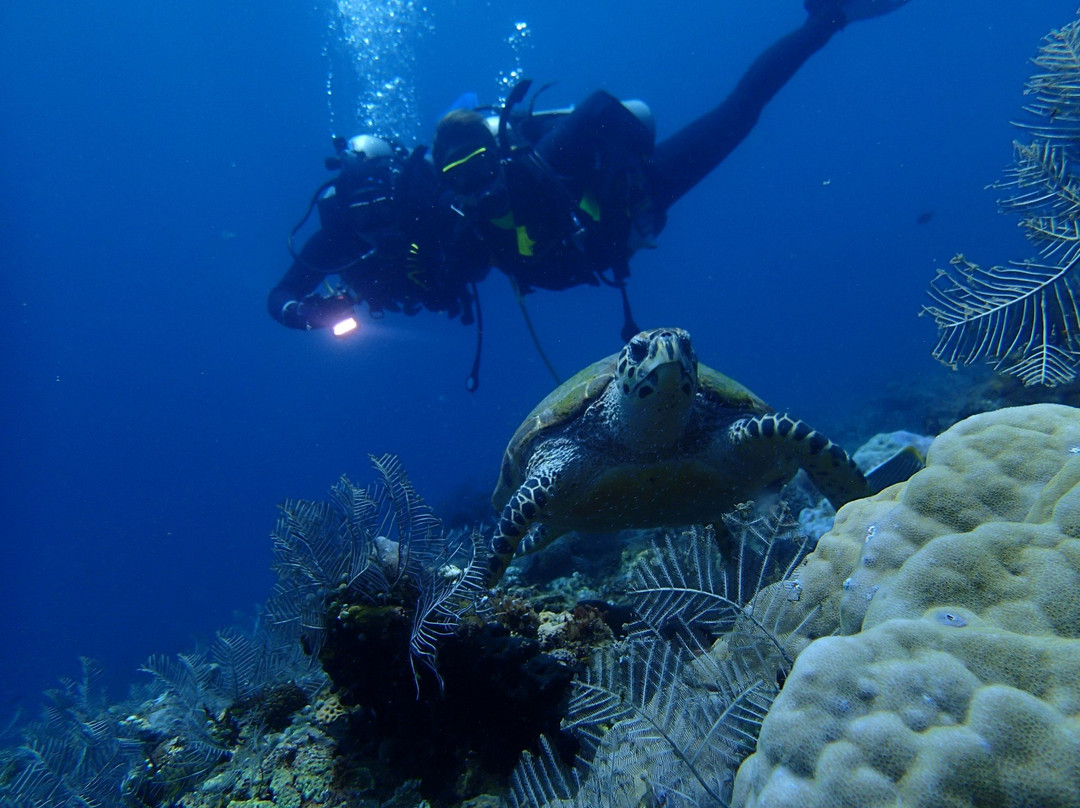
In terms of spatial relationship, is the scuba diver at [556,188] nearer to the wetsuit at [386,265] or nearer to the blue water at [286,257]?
the wetsuit at [386,265]

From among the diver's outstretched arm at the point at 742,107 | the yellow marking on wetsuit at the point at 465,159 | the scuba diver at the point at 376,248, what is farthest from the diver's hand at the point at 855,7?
the scuba diver at the point at 376,248

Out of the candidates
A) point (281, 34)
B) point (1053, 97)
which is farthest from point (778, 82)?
point (281, 34)

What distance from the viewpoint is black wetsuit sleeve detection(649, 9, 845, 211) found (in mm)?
9164

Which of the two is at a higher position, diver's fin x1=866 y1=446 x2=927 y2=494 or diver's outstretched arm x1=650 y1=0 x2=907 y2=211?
diver's outstretched arm x1=650 y1=0 x2=907 y2=211

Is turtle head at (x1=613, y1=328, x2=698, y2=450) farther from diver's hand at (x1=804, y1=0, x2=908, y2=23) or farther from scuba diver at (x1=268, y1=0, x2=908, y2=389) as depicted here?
diver's hand at (x1=804, y1=0, x2=908, y2=23)

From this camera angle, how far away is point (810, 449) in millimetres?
3484

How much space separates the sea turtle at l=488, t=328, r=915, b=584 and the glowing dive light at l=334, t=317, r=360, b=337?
440 centimetres

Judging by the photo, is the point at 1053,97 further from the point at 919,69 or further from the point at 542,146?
the point at 919,69

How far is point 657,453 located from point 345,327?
223 inches

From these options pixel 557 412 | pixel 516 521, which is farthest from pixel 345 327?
pixel 516 521

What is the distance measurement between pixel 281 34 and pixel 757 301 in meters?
111

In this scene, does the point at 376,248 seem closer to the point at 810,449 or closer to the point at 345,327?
the point at 345,327

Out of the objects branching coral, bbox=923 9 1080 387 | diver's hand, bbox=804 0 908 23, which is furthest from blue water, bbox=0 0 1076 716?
branching coral, bbox=923 9 1080 387

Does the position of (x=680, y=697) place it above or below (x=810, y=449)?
below
